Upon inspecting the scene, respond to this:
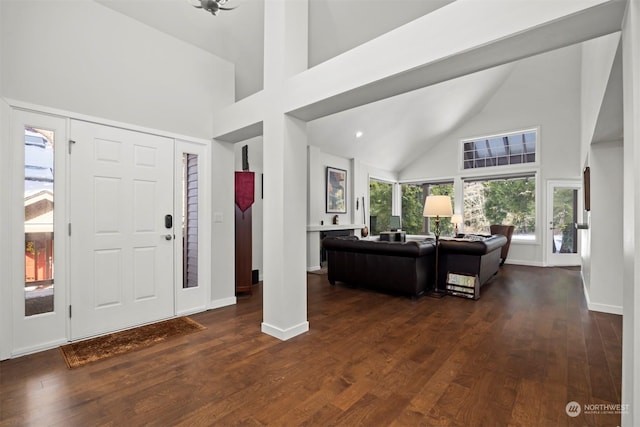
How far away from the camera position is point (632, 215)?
1.36 m

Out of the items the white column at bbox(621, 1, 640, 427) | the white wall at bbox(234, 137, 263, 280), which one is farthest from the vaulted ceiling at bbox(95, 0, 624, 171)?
the white column at bbox(621, 1, 640, 427)

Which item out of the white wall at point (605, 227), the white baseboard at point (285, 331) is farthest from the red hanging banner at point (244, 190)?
the white wall at point (605, 227)

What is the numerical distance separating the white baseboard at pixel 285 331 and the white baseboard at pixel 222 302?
1081 mm

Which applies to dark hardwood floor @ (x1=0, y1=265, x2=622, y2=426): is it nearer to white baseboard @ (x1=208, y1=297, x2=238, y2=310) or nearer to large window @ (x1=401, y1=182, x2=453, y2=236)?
white baseboard @ (x1=208, y1=297, x2=238, y2=310)

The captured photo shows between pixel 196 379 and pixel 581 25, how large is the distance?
10.4ft

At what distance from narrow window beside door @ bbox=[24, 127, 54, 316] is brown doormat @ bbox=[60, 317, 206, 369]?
456 mm

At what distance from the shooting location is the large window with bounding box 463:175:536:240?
7238 millimetres

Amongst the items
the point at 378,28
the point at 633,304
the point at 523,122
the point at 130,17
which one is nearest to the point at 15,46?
the point at 130,17

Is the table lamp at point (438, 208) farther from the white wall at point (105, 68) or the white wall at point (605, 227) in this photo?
the white wall at point (105, 68)

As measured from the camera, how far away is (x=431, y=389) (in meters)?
2.01

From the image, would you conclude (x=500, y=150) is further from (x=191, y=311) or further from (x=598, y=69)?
(x=191, y=311)

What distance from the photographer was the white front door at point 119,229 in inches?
111

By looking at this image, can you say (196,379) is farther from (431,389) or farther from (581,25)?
(581,25)

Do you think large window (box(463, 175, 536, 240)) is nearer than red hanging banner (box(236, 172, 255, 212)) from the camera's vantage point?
No
